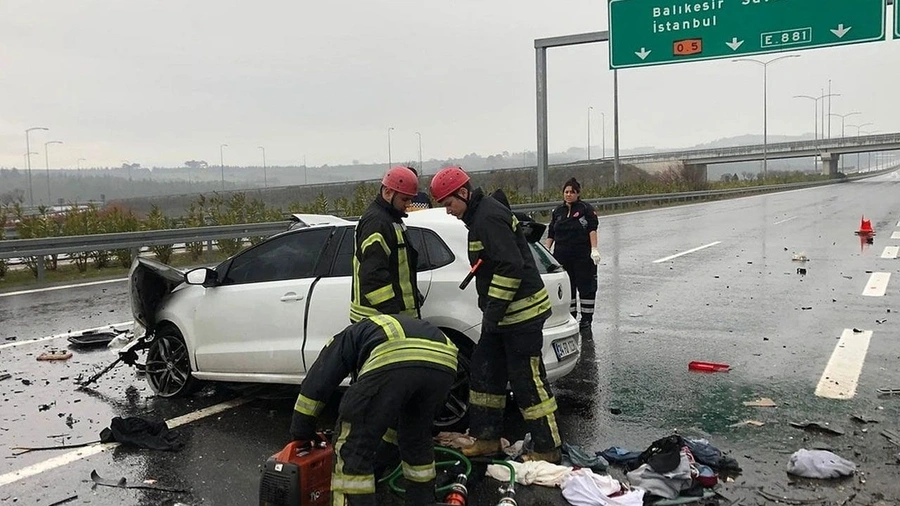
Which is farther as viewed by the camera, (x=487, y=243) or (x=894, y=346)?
(x=894, y=346)

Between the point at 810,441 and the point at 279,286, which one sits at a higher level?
the point at 279,286

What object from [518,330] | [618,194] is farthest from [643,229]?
[518,330]

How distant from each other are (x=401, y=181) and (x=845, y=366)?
4570 mm

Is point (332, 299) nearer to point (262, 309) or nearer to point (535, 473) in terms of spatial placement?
point (262, 309)

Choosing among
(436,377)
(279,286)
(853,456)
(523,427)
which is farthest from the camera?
(279,286)

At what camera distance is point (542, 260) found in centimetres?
584

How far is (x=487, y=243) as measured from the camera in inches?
183

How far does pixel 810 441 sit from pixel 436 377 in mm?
2865

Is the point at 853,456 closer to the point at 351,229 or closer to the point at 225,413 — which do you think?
the point at 351,229

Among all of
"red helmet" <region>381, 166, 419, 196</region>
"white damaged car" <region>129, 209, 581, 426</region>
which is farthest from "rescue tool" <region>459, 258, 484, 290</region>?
"red helmet" <region>381, 166, 419, 196</region>

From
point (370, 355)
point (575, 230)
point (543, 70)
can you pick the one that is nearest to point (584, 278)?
point (575, 230)

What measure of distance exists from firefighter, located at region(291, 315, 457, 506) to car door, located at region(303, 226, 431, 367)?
5.53 ft

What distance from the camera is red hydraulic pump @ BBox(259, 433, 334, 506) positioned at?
3635 mm

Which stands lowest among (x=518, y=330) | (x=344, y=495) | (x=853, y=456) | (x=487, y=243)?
(x=853, y=456)
